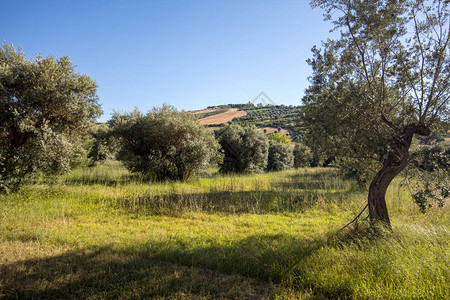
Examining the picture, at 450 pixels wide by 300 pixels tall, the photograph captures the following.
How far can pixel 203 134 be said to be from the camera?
62.3 ft

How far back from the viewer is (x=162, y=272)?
14.6 feet

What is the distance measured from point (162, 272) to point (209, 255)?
3.70 feet

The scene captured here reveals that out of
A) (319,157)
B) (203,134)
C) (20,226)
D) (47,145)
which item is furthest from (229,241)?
(203,134)

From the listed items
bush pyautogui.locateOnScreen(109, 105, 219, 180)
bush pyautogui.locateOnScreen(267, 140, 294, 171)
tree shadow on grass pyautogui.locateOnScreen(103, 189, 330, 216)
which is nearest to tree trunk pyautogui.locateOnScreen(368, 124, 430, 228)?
tree shadow on grass pyautogui.locateOnScreen(103, 189, 330, 216)

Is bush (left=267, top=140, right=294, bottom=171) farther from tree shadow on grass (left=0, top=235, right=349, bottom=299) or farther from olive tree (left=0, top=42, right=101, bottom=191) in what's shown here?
tree shadow on grass (left=0, top=235, right=349, bottom=299)

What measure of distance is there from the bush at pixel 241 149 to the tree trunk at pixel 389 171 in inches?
816

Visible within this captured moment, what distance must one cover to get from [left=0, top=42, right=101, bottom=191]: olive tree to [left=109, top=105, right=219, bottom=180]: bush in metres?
5.68

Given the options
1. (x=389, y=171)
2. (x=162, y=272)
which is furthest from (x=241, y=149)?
(x=162, y=272)

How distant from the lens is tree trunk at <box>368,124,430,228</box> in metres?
5.74

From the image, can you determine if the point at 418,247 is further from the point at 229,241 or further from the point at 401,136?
the point at 229,241

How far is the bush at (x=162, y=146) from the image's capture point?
16.7 metres

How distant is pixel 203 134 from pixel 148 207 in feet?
33.0

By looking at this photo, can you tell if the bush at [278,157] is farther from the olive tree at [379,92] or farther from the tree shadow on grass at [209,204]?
the olive tree at [379,92]

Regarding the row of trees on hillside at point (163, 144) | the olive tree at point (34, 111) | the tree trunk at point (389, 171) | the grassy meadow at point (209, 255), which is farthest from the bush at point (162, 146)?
the tree trunk at point (389, 171)
